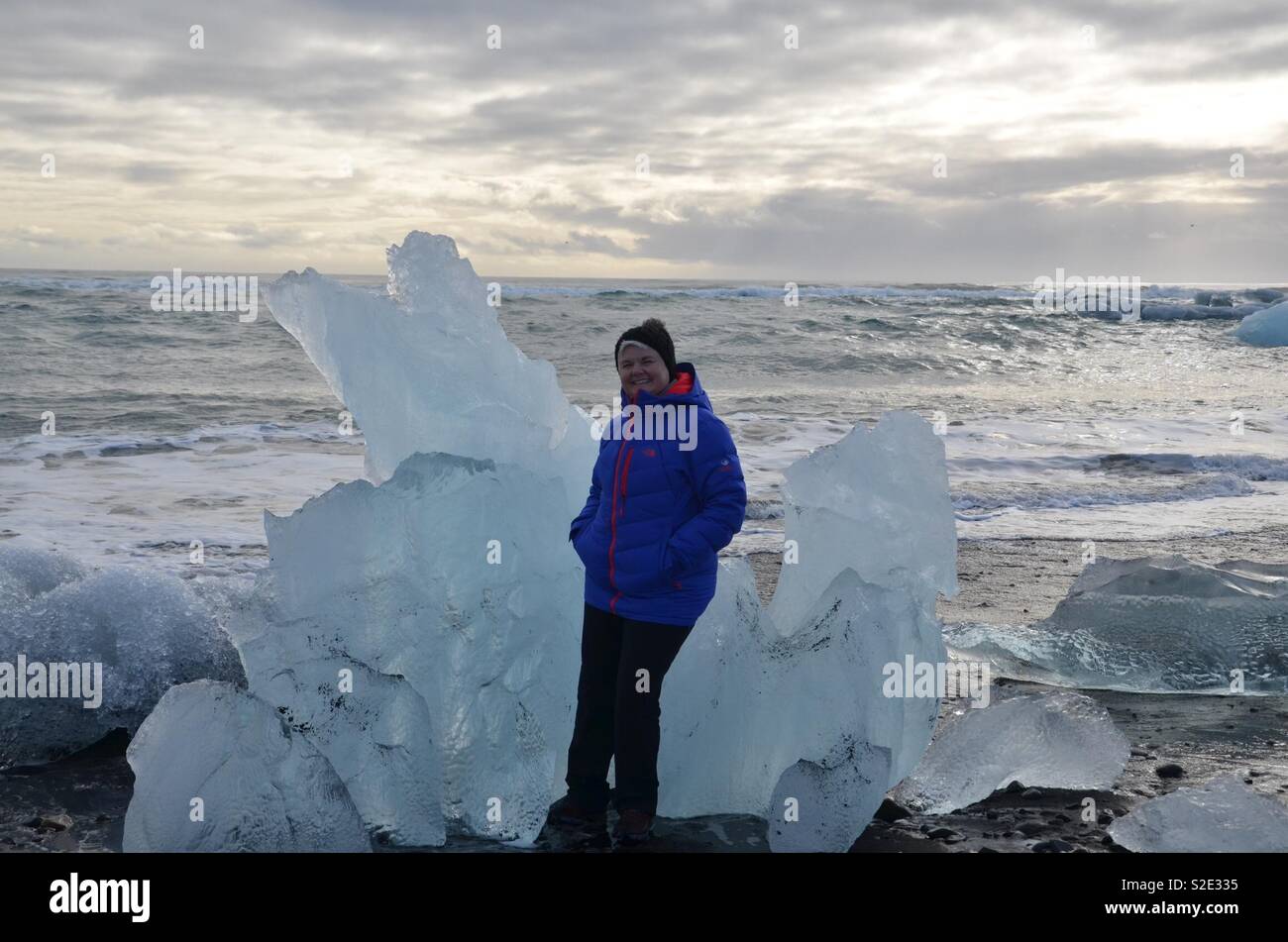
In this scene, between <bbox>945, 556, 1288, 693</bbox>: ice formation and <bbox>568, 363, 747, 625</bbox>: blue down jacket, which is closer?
<bbox>568, 363, 747, 625</bbox>: blue down jacket

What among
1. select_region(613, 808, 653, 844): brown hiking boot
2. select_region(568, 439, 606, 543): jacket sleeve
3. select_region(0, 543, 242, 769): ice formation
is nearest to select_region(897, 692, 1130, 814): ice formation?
select_region(613, 808, 653, 844): brown hiking boot

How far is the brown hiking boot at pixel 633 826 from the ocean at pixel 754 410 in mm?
2278

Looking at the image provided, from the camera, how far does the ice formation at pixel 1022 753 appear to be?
409 cm

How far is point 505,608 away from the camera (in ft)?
12.7

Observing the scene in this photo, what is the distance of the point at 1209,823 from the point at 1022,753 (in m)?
0.71

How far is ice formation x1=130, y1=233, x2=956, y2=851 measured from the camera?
357 cm

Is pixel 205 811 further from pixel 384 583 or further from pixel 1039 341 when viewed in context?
pixel 1039 341

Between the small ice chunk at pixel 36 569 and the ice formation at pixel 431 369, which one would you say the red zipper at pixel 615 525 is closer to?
the ice formation at pixel 431 369

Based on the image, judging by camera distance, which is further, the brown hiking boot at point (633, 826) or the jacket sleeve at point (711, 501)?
the brown hiking boot at point (633, 826)

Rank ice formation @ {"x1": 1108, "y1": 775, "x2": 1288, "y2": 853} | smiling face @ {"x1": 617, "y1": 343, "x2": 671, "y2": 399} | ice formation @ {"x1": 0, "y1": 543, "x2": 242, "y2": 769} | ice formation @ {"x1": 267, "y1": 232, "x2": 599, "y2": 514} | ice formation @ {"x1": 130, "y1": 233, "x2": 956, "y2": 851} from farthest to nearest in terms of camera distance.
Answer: ice formation @ {"x1": 0, "y1": 543, "x2": 242, "y2": 769} → ice formation @ {"x1": 267, "y1": 232, "x2": 599, "y2": 514} → smiling face @ {"x1": 617, "y1": 343, "x2": 671, "y2": 399} → ice formation @ {"x1": 130, "y1": 233, "x2": 956, "y2": 851} → ice formation @ {"x1": 1108, "y1": 775, "x2": 1288, "y2": 853}

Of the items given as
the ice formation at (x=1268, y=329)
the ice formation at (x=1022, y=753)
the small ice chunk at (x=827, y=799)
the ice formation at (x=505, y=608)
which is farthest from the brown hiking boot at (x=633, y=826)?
the ice formation at (x=1268, y=329)

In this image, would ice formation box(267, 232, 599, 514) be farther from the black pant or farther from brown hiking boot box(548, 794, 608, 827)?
brown hiking boot box(548, 794, 608, 827)

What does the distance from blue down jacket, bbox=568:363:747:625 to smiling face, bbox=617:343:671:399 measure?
3 cm
